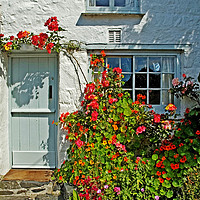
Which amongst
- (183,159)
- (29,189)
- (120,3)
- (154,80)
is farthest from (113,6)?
(29,189)

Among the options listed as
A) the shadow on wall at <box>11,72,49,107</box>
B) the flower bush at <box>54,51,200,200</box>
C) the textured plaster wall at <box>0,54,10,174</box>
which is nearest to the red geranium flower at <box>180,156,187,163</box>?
the flower bush at <box>54,51,200,200</box>

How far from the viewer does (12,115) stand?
415 centimetres

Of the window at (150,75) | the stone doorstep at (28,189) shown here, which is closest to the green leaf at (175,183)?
the window at (150,75)

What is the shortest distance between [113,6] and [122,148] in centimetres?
240

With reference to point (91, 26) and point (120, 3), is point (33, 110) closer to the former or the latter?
point (91, 26)

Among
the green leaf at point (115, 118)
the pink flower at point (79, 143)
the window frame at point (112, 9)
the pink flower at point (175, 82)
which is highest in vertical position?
the window frame at point (112, 9)

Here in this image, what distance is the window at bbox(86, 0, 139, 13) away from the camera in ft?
12.6

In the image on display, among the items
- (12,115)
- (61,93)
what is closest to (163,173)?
(61,93)

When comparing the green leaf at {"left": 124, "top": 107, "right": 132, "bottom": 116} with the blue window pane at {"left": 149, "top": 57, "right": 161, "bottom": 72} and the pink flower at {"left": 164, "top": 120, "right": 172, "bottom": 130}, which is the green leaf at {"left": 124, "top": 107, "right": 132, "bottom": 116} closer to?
the pink flower at {"left": 164, "top": 120, "right": 172, "bottom": 130}

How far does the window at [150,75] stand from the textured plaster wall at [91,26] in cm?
26

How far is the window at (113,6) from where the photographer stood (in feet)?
12.6

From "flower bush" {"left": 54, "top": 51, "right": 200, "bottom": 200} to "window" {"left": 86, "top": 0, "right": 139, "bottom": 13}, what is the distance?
0.79 meters

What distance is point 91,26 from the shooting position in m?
3.85

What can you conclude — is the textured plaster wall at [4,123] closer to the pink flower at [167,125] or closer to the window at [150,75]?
the window at [150,75]
